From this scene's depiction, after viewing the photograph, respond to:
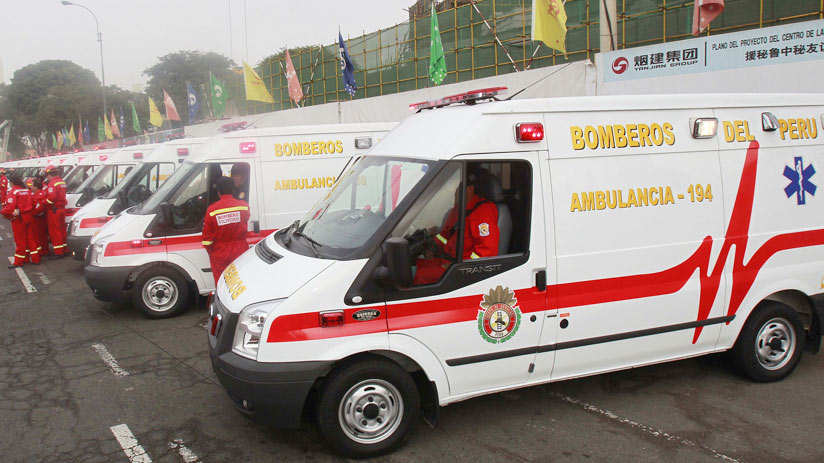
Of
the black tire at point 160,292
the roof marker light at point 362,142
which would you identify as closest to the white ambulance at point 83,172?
the black tire at point 160,292

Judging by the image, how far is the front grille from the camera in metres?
4.25

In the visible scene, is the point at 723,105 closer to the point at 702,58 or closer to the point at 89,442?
the point at 89,442

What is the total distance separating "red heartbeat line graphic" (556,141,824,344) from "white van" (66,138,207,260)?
754cm

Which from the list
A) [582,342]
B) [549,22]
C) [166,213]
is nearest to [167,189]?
[166,213]

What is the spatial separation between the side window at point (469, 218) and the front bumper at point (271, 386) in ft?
2.88

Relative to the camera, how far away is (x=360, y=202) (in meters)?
4.38

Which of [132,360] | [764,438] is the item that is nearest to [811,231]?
[764,438]

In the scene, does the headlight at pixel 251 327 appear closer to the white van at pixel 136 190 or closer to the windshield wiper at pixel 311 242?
the windshield wiper at pixel 311 242

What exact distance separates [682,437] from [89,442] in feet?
13.1

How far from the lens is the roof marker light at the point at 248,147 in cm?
748

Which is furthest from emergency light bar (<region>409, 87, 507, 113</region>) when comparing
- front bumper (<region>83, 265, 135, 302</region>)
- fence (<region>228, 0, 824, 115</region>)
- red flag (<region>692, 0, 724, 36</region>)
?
fence (<region>228, 0, 824, 115</region>)

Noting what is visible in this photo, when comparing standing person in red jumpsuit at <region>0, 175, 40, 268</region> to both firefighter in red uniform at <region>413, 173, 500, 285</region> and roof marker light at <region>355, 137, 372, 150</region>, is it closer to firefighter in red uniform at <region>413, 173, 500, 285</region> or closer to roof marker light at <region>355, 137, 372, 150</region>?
roof marker light at <region>355, 137, 372, 150</region>

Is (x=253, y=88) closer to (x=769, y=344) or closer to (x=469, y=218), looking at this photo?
(x=469, y=218)

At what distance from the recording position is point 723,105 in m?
4.61
